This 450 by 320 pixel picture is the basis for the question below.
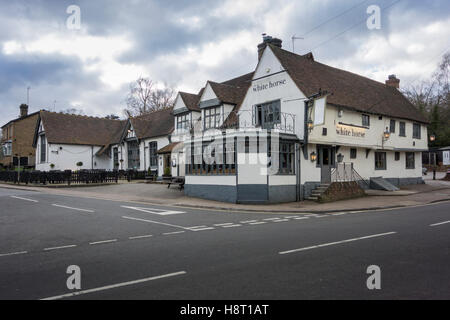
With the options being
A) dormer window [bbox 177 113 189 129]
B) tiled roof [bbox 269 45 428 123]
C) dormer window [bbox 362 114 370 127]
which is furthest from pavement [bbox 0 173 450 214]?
dormer window [bbox 177 113 189 129]

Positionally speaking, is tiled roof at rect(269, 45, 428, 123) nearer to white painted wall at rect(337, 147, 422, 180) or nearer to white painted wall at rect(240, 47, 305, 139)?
white painted wall at rect(240, 47, 305, 139)

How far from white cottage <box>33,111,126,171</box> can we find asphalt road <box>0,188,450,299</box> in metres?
30.9

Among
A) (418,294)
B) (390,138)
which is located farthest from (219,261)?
(390,138)

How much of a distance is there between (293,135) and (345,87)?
8.01m

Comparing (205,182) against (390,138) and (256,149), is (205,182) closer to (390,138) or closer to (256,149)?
(256,149)

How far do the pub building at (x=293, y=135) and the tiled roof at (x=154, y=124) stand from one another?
640 centimetres

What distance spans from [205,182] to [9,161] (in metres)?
42.6

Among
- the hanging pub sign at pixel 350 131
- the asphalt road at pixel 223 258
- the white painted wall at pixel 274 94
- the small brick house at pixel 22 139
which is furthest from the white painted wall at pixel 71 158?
the hanging pub sign at pixel 350 131

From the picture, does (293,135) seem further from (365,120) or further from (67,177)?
(67,177)

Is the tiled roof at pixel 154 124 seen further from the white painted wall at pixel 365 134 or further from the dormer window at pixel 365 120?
the dormer window at pixel 365 120

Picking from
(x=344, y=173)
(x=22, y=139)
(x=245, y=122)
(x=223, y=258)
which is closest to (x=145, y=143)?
(x=245, y=122)

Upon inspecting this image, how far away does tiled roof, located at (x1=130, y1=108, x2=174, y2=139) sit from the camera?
35.2 m

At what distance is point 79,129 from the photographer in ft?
144

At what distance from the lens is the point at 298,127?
20406mm
